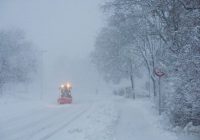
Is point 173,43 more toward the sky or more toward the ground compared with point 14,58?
more toward the ground

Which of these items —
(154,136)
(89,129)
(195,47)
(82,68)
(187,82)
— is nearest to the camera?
(195,47)

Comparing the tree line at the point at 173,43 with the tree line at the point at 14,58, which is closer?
the tree line at the point at 173,43

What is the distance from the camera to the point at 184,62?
1336 cm

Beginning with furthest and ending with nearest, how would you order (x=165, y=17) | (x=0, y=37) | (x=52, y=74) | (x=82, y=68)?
(x=52, y=74)
(x=82, y=68)
(x=0, y=37)
(x=165, y=17)

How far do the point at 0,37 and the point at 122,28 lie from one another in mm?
31788

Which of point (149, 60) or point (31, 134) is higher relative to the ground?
point (149, 60)

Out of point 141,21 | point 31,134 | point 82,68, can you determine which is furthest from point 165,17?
point 82,68

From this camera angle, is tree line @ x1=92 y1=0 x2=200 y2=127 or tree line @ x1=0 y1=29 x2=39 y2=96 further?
tree line @ x1=0 y1=29 x2=39 y2=96

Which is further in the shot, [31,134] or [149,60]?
[149,60]

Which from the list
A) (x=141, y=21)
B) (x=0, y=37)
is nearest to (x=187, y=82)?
(x=141, y=21)

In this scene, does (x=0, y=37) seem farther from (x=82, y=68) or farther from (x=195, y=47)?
(x=82, y=68)

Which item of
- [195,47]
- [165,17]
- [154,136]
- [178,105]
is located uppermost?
[165,17]

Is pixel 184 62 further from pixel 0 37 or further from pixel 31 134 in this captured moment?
pixel 0 37

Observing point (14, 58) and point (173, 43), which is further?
point (14, 58)
